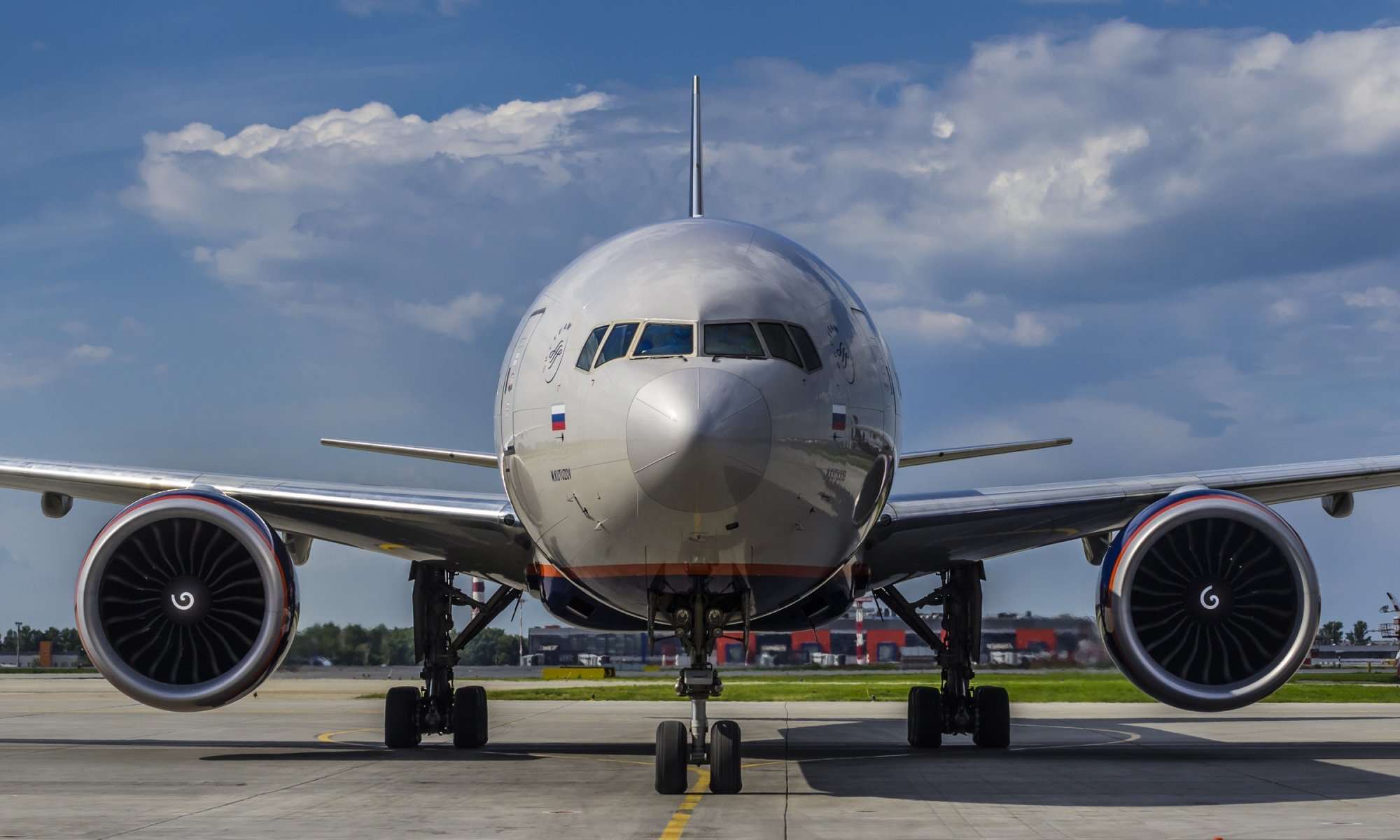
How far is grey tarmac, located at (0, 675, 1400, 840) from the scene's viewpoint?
9.35 metres

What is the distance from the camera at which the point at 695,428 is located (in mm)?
9117

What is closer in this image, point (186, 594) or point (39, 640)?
point (186, 594)

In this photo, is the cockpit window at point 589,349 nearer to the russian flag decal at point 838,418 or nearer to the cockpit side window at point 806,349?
the cockpit side window at point 806,349

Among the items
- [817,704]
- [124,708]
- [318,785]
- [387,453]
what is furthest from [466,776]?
[124,708]

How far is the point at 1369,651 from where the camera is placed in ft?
341

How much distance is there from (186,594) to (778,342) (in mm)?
6268

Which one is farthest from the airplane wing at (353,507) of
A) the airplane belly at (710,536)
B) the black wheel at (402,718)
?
the airplane belly at (710,536)

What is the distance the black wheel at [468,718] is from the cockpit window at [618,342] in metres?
7.60

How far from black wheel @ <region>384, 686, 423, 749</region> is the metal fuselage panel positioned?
209 inches

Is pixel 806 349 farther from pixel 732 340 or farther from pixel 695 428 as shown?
pixel 695 428

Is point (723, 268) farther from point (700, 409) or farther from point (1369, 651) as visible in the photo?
point (1369, 651)

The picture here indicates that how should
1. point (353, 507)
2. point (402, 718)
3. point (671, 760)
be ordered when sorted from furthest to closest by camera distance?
point (402, 718), point (353, 507), point (671, 760)

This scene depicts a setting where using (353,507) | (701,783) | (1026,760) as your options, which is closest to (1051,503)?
(1026,760)

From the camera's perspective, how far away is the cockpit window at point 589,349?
1012 centimetres
